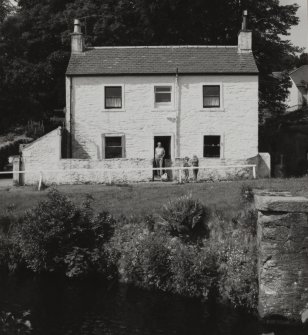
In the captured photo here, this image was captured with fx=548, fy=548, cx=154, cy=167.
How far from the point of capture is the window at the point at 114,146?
3222 centimetres

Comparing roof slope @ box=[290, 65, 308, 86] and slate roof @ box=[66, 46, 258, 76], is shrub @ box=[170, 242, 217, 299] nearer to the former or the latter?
slate roof @ box=[66, 46, 258, 76]

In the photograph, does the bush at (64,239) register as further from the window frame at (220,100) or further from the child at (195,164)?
the window frame at (220,100)

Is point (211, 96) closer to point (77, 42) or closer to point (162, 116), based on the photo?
point (162, 116)

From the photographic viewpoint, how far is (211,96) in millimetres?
32062

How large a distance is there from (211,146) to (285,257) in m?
16.9

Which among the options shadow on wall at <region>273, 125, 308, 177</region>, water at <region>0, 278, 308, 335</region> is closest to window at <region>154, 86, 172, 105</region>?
shadow on wall at <region>273, 125, 308, 177</region>

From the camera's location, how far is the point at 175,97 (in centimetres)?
3197

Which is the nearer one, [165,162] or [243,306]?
[243,306]

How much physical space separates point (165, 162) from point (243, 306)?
1404 centimetres

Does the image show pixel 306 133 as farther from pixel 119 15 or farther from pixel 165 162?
pixel 119 15

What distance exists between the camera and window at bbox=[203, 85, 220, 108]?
3206 centimetres

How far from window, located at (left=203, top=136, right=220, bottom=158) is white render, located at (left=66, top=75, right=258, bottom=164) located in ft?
1.15

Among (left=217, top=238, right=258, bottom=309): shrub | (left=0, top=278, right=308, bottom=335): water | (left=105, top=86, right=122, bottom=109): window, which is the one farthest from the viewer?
(left=105, top=86, right=122, bottom=109): window

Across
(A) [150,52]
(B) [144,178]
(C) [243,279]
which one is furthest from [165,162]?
(C) [243,279]
